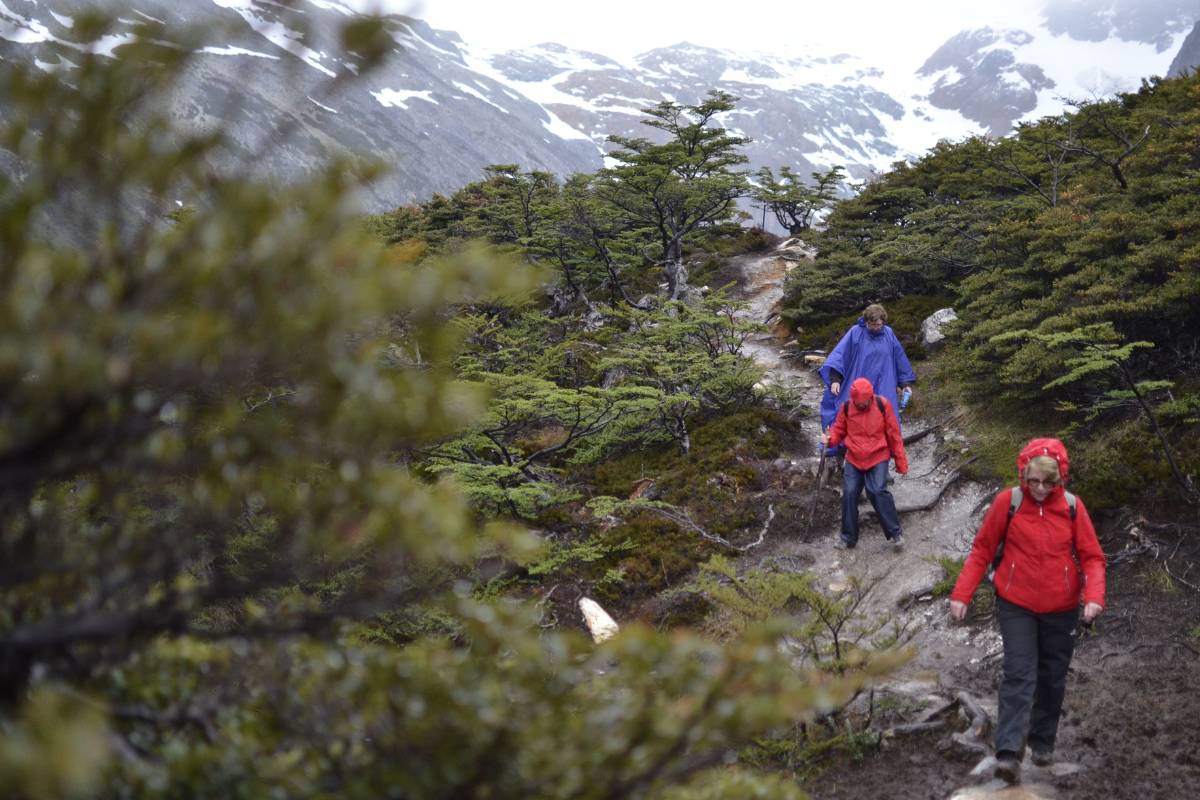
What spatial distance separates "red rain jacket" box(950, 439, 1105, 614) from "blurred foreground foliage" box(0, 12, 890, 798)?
3.12 metres

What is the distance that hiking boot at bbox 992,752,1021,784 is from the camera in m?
3.85

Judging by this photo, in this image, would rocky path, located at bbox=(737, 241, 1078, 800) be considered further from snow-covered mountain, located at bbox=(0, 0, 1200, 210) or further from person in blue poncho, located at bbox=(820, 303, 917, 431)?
snow-covered mountain, located at bbox=(0, 0, 1200, 210)

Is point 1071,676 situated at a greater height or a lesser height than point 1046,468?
lesser

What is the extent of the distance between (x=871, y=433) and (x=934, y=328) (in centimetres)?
607

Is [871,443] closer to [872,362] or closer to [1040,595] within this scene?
Answer: [872,362]

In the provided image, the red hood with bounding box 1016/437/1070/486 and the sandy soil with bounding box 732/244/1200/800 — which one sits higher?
the red hood with bounding box 1016/437/1070/486

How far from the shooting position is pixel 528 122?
111562 millimetres

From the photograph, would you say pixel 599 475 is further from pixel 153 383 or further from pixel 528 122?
pixel 528 122

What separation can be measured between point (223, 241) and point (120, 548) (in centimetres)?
70

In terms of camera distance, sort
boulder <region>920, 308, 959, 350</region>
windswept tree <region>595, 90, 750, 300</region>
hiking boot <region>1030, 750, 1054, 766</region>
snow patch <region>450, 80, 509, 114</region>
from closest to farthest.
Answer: hiking boot <region>1030, 750, 1054, 766</region>, boulder <region>920, 308, 959, 350</region>, windswept tree <region>595, 90, 750, 300</region>, snow patch <region>450, 80, 509, 114</region>

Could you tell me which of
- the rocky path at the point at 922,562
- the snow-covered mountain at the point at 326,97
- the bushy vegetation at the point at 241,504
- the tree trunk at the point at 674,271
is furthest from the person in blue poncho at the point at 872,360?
the tree trunk at the point at 674,271

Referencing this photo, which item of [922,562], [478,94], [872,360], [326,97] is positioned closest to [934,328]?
Result: [872,360]

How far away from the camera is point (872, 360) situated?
7.68 meters

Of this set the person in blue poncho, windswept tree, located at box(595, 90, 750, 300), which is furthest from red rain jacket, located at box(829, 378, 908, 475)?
windswept tree, located at box(595, 90, 750, 300)
